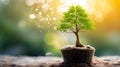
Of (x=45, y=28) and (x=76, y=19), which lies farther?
(x=45, y=28)

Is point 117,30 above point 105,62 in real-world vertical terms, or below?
above

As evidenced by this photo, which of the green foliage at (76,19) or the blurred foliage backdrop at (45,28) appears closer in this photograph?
the green foliage at (76,19)

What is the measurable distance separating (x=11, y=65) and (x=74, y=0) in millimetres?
1527

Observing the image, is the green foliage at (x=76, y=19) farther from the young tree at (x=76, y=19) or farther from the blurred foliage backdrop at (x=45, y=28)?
the blurred foliage backdrop at (x=45, y=28)

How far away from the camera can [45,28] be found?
5.50 m

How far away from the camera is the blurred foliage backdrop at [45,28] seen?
5.44 m

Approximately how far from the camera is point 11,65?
446cm

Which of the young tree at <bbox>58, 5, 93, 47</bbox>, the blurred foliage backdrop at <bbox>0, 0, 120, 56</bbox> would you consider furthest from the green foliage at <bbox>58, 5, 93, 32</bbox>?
the blurred foliage backdrop at <bbox>0, 0, 120, 56</bbox>

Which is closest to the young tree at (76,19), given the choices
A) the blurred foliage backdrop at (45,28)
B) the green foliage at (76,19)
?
the green foliage at (76,19)

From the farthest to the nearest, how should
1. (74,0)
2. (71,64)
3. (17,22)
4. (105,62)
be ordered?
(17,22)
(74,0)
(105,62)
(71,64)

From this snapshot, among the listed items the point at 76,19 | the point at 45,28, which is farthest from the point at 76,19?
the point at 45,28

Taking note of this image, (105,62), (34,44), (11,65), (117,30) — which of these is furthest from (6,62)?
(117,30)

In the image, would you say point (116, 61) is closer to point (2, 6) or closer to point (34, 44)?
point (34, 44)

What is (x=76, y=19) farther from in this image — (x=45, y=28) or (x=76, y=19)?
(x=45, y=28)
